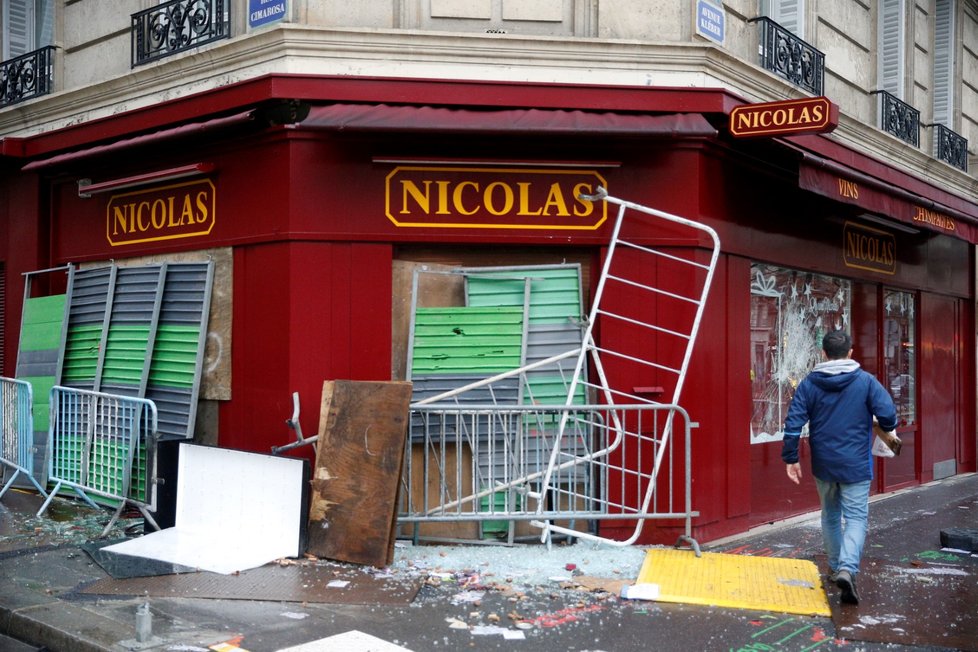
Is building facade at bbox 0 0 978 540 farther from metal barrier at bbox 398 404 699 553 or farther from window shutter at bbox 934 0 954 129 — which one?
window shutter at bbox 934 0 954 129

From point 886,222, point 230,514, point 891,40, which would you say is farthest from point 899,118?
point 230,514

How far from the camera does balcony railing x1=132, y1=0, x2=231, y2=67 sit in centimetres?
834

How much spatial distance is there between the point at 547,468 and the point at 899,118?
7.44 meters

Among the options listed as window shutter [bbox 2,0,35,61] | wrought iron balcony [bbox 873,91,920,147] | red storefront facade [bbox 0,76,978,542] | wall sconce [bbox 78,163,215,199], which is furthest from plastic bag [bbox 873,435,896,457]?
window shutter [bbox 2,0,35,61]

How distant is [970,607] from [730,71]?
4.62 m

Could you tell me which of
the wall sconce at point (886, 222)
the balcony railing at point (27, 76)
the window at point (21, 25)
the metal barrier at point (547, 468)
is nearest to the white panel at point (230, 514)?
the metal barrier at point (547, 468)

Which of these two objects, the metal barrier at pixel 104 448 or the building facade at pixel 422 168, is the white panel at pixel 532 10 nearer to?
the building facade at pixel 422 168

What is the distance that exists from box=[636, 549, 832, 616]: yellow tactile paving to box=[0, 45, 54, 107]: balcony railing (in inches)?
304

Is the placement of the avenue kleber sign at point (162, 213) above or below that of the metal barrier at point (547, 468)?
above

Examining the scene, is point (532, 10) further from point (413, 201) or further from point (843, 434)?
point (843, 434)

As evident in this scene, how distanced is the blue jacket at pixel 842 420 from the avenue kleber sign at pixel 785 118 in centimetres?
193

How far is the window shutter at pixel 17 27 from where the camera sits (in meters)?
11.0

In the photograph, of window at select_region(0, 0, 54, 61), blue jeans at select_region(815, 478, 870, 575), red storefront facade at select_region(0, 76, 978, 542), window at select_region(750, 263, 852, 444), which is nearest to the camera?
blue jeans at select_region(815, 478, 870, 575)

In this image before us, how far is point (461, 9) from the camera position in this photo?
7852 millimetres
